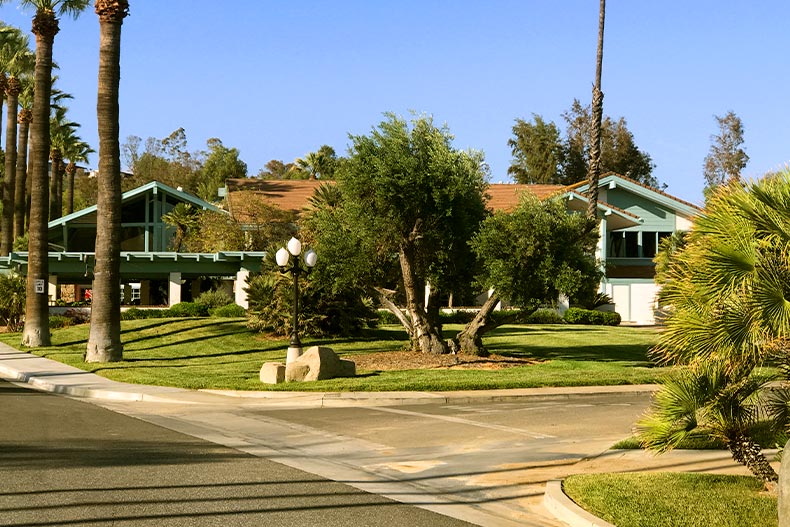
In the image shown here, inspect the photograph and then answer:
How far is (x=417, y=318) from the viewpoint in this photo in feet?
86.6

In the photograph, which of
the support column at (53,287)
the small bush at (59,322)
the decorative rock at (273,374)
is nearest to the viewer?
the decorative rock at (273,374)

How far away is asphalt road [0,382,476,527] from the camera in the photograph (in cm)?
806

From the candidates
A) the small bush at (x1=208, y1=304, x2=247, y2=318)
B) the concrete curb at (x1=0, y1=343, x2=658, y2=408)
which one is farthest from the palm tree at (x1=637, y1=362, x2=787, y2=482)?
the small bush at (x1=208, y1=304, x2=247, y2=318)

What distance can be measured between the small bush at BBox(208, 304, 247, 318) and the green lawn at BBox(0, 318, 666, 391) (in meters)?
2.28

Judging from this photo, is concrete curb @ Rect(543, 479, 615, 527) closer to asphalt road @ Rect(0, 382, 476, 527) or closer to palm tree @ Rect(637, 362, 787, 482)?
palm tree @ Rect(637, 362, 787, 482)

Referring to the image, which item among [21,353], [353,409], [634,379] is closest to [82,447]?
[353,409]

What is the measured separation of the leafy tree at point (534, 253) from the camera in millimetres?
23875

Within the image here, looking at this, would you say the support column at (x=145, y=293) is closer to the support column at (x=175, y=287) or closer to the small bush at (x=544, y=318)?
the support column at (x=175, y=287)

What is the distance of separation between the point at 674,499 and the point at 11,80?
43.7 metres

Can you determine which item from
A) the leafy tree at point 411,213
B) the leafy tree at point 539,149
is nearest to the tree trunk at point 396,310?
the leafy tree at point 411,213

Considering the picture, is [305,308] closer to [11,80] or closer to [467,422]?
[467,422]

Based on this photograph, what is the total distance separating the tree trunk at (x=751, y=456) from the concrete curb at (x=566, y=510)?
1582mm

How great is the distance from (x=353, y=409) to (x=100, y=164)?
43.5ft

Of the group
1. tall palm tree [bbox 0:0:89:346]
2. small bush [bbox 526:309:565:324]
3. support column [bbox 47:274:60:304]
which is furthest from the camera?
support column [bbox 47:274:60:304]
